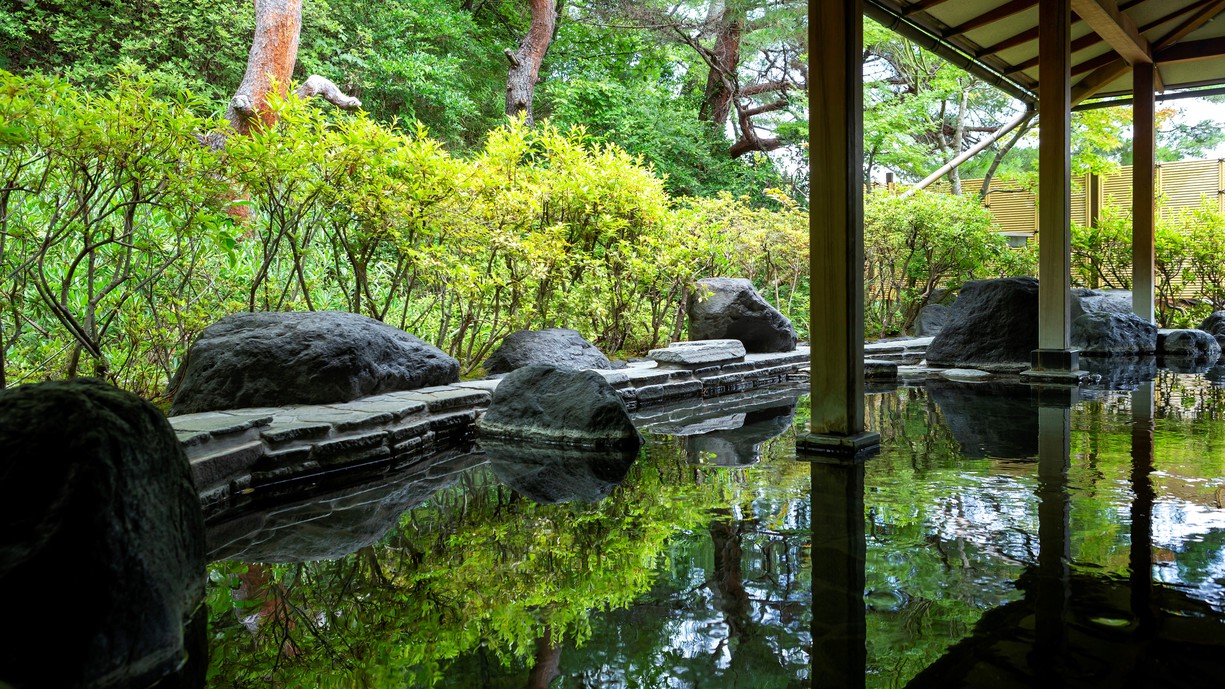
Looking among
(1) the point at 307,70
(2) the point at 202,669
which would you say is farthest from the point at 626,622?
(1) the point at 307,70

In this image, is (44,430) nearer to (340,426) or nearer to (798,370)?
(340,426)

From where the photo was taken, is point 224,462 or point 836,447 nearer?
point 224,462

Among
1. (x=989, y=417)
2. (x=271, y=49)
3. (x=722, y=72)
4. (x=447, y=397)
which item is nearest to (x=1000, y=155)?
(x=722, y=72)

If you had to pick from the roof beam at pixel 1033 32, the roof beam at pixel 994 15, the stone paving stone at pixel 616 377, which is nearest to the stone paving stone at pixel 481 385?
the stone paving stone at pixel 616 377

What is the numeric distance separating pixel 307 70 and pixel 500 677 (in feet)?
47.6

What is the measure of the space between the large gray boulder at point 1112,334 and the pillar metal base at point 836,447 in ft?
26.1

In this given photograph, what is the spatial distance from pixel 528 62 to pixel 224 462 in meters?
11.6

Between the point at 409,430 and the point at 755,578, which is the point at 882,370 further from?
the point at 755,578

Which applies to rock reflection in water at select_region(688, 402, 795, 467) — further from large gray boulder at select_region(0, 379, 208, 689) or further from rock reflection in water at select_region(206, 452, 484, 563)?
large gray boulder at select_region(0, 379, 208, 689)

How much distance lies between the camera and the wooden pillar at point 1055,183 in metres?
7.56

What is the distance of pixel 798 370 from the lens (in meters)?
9.88

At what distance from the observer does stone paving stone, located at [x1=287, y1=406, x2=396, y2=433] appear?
4625 millimetres

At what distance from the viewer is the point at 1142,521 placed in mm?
3211

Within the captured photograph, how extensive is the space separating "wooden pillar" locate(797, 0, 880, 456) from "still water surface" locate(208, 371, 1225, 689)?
0.51 m
